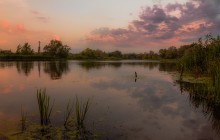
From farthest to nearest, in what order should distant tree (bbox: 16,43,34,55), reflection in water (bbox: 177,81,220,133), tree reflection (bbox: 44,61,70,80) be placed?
distant tree (bbox: 16,43,34,55)
tree reflection (bbox: 44,61,70,80)
reflection in water (bbox: 177,81,220,133)

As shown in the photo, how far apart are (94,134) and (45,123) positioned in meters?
2.56

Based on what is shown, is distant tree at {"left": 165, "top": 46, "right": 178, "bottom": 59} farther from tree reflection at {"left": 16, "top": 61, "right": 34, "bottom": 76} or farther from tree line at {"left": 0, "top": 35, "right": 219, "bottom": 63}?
tree reflection at {"left": 16, "top": 61, "right": 34, "bottom": 76}

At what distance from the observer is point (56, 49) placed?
125 meters

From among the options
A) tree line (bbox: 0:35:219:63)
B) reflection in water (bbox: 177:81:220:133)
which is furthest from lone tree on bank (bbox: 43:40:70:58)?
reflection in water (bbox: 177:81:220:133)

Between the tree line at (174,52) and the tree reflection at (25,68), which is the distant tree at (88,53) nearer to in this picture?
the tree line at (174,52)

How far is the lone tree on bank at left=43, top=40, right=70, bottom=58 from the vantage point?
12369 centimetres

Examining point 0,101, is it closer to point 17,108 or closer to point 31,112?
point 17,108

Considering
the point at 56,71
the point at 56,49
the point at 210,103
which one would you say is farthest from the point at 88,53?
the point at 210,103

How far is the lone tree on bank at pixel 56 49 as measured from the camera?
123688 mm

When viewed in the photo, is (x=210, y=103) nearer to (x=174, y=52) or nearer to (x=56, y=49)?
(x=56, y=49)

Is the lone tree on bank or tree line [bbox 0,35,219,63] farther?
the lone tree on bank

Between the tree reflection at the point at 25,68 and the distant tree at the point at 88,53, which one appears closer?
the tree reflection at the point at 25,68

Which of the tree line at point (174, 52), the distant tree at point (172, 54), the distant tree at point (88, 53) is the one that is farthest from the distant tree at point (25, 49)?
the distant tree at point (172, 54)

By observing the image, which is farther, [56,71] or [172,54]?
[172,54]
